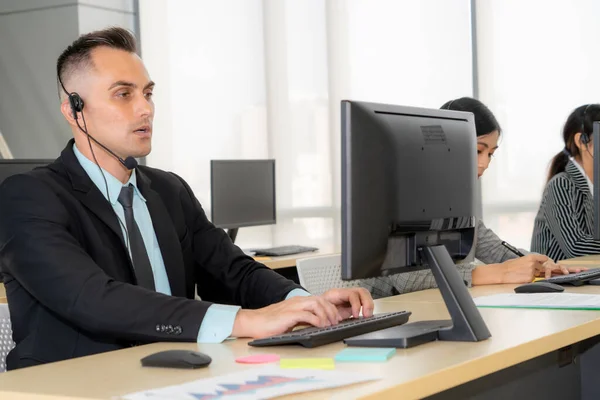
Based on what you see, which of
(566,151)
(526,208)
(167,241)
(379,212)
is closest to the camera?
(379,212)

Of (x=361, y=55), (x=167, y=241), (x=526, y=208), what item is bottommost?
(x=526, y=208)

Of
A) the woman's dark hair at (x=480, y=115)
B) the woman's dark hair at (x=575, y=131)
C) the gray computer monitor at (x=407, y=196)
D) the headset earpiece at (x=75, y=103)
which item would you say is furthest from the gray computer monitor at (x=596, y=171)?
the headset earpiece at (x=75, y=103)

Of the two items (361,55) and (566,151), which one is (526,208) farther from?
(566,151)

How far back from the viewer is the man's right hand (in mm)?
1760

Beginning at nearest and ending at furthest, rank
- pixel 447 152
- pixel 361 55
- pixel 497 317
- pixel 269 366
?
pixel 269 366
pixel 447 152
pixel 497 317
pixel 361 55

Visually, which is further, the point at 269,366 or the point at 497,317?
the point at 497,317

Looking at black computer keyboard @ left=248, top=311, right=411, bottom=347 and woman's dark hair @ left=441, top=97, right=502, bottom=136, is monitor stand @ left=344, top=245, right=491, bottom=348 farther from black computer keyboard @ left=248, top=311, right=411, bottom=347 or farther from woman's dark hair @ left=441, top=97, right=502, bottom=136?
woman's dark hair @ left=441, top=97, right=502, bottom=136

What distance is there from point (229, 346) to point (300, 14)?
5.27 m

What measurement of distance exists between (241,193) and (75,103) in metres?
3.13

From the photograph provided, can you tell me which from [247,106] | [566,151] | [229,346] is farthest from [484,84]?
[229,346]

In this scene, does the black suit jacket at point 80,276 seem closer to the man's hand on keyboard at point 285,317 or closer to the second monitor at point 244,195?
the man's hand on keyboard at point 285,317

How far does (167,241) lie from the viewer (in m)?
2.18

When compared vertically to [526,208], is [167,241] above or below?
above

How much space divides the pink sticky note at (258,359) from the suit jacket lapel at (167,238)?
2.14 feet
